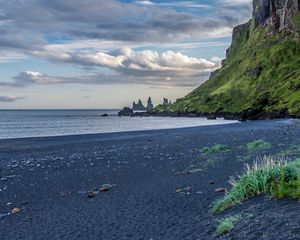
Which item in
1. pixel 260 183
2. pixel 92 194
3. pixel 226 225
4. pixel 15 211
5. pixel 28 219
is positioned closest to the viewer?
pixel 226 225

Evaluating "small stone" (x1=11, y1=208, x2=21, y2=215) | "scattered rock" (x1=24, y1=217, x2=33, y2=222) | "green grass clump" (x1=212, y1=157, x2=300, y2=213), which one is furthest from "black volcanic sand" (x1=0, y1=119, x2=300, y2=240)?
"green grass clump" (x1=212, y1=157, x2=300, y2=213)

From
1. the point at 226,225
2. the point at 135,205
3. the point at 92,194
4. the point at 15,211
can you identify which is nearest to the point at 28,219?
the point at 15,211

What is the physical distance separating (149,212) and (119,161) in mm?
17077

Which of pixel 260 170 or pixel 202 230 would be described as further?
pixel 260 170

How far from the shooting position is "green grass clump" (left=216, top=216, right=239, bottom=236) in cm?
1052

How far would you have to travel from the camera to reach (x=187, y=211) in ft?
45.5

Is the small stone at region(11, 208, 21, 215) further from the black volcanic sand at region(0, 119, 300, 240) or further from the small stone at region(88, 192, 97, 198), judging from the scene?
the small stone at region(88, 192, 97, 198)

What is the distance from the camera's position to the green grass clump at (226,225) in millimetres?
10523

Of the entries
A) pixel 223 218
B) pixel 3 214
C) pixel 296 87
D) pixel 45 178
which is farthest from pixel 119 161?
pixel 296 87

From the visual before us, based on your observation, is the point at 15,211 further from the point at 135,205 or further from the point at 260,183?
A: the point at 260,183

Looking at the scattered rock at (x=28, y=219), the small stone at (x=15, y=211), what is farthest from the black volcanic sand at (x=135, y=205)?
the small stone at (x=15, y=211)

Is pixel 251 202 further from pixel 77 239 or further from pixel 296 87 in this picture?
pixel 296 87

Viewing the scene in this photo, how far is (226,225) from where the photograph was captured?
10.6 metres

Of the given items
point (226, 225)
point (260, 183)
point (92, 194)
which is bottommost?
point (92, 194)
